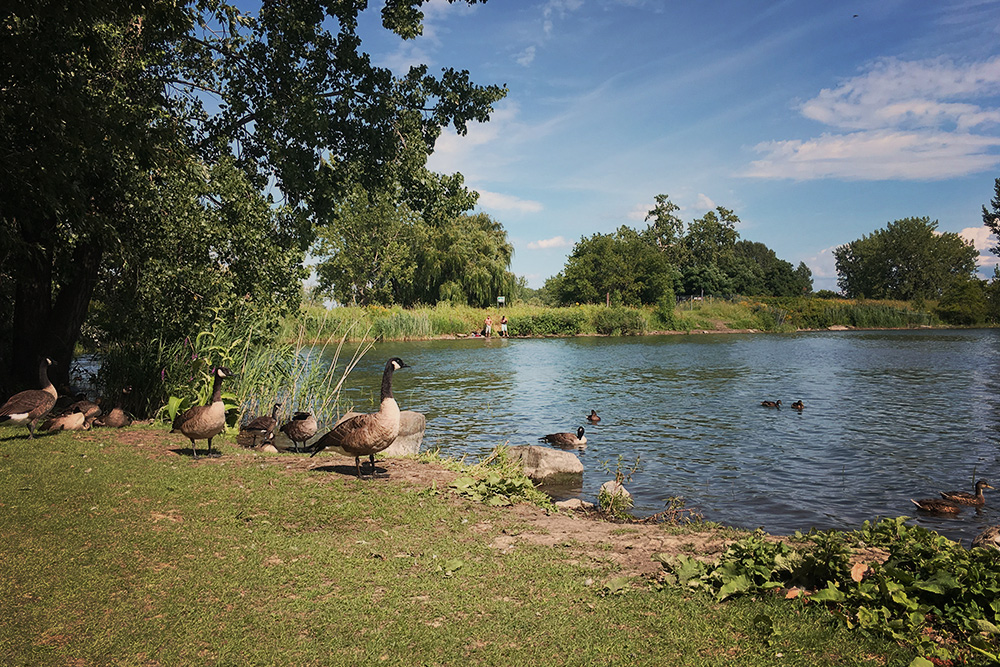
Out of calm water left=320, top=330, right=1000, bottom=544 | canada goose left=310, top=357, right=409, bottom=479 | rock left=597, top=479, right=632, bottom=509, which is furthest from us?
calm water left=320, top=330, right=1000, bottom=544

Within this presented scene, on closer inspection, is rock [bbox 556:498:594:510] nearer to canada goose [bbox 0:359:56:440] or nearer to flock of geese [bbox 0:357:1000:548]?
flock of geese [bbox 0:357:1000:548]

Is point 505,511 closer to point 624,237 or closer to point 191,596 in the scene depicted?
point 191,596

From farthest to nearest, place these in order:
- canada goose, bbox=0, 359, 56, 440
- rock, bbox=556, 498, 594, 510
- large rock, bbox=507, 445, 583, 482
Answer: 1. large rock, bbox=507, 445, 583, 482
2. canada goose, bbox=0, 359, 56, 440
3. rock, bbox=556, 498, 594, 510

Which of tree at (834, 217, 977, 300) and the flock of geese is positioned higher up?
tree at (834, 217, 977, 300)

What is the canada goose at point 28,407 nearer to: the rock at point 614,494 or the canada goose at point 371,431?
the canada goose at point 371,431

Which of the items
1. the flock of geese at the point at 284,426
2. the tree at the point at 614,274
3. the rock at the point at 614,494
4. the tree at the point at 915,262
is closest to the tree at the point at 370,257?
the tree at the point at 614,274

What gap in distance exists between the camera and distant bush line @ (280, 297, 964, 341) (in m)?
55.6

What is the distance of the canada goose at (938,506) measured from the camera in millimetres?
10234

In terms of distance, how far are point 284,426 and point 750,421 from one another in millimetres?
13982

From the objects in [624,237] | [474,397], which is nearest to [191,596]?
[474,397]

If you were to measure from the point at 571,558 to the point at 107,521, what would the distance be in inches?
196

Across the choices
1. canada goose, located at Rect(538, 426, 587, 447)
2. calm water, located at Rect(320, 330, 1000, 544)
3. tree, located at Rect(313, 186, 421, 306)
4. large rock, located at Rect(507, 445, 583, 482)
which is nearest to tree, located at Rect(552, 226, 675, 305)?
tree, located at Rect(313, 186, 421, 306)

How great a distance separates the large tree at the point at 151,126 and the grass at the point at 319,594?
16.0 ft

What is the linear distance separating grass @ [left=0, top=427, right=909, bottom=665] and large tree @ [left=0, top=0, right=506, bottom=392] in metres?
4.87
